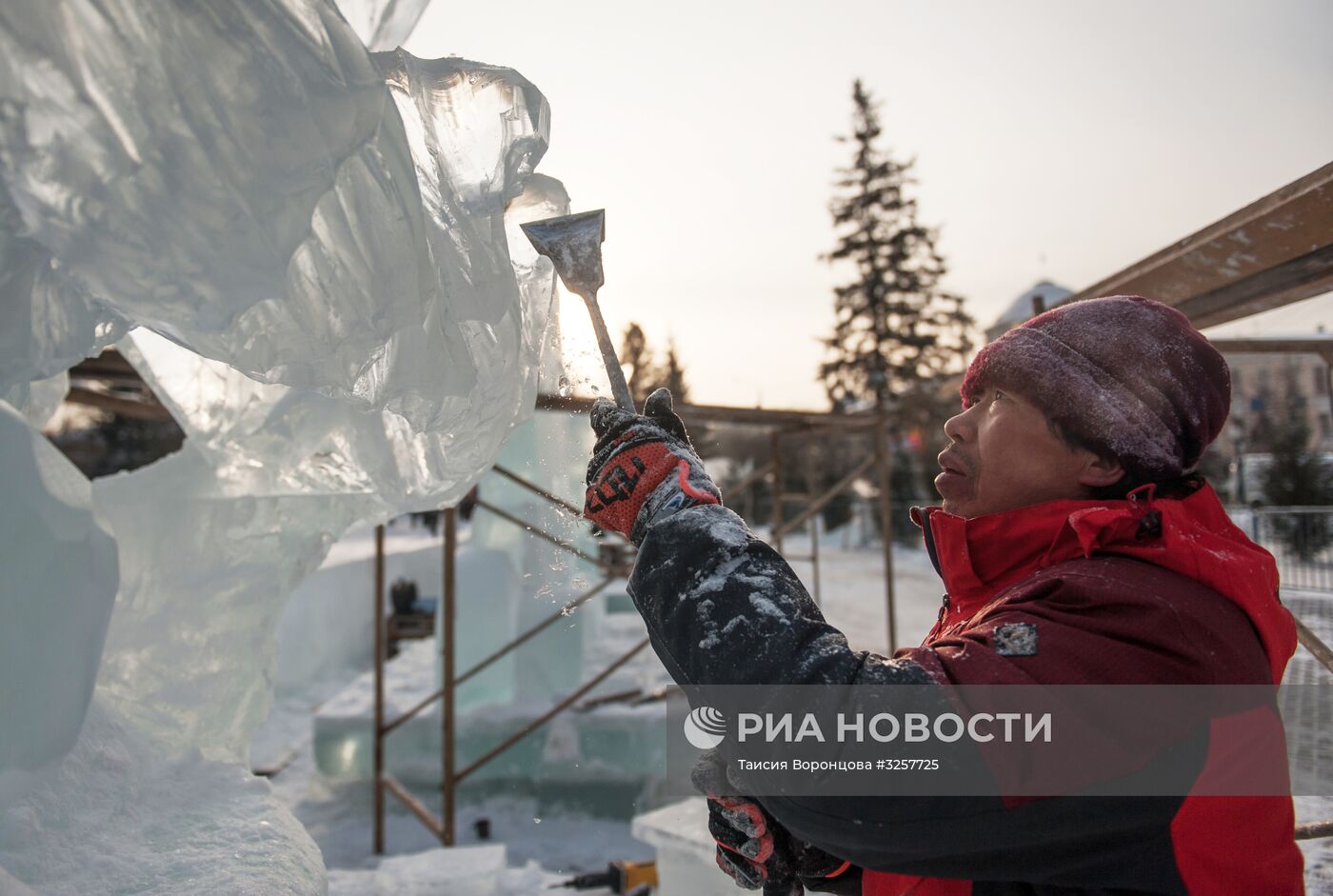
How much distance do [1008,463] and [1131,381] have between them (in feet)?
0.59

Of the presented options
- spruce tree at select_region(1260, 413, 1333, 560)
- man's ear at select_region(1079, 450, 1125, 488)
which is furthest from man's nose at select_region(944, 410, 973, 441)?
spruce tree at select_region(1260, 413, 1333, 560)

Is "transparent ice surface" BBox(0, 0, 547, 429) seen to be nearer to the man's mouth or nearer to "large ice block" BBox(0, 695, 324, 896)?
"large ice block" BBox(0, 695, 324, 896)

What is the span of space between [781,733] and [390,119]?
923 mm

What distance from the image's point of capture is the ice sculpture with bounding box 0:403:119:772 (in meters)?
0.98

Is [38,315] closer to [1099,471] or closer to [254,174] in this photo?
[254,174]

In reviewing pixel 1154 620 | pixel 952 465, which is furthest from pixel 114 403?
pixel 1154 620

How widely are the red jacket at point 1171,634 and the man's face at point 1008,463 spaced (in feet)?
0.30

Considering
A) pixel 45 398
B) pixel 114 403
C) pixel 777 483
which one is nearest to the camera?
pixel 45 398

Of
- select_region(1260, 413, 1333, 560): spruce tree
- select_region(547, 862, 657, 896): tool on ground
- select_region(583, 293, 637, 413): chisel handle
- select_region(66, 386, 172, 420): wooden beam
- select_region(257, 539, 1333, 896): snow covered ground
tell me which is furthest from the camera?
select_region(1260, 413, 1333, 560): spruce tree

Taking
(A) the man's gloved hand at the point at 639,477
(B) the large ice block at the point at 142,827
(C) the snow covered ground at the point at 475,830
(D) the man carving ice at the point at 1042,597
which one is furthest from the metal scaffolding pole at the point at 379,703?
(D) the man carving ice at the point at 1042,597

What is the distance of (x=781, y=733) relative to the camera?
2.91 feet

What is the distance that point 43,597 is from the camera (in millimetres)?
1024

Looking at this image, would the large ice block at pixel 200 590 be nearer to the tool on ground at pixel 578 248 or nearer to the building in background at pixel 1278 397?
the tool on ground at pixel 578 248

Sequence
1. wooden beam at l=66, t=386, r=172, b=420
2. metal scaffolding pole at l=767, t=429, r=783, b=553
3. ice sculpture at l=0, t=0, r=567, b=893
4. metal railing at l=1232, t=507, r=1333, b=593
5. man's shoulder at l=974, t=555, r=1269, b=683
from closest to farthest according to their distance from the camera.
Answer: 1. man's shoulder at l=974, t=555, r=1269, b=683
2. ice sculpture at l=0, t=0, r=567, b=893
3. wooden beam at l=66, t=386, r=172, b=420
4. metal scaffolding pole at l=767, t=429, r=783, b=553
5. metal railing at l=1232, t=507, r=1333, b=593
